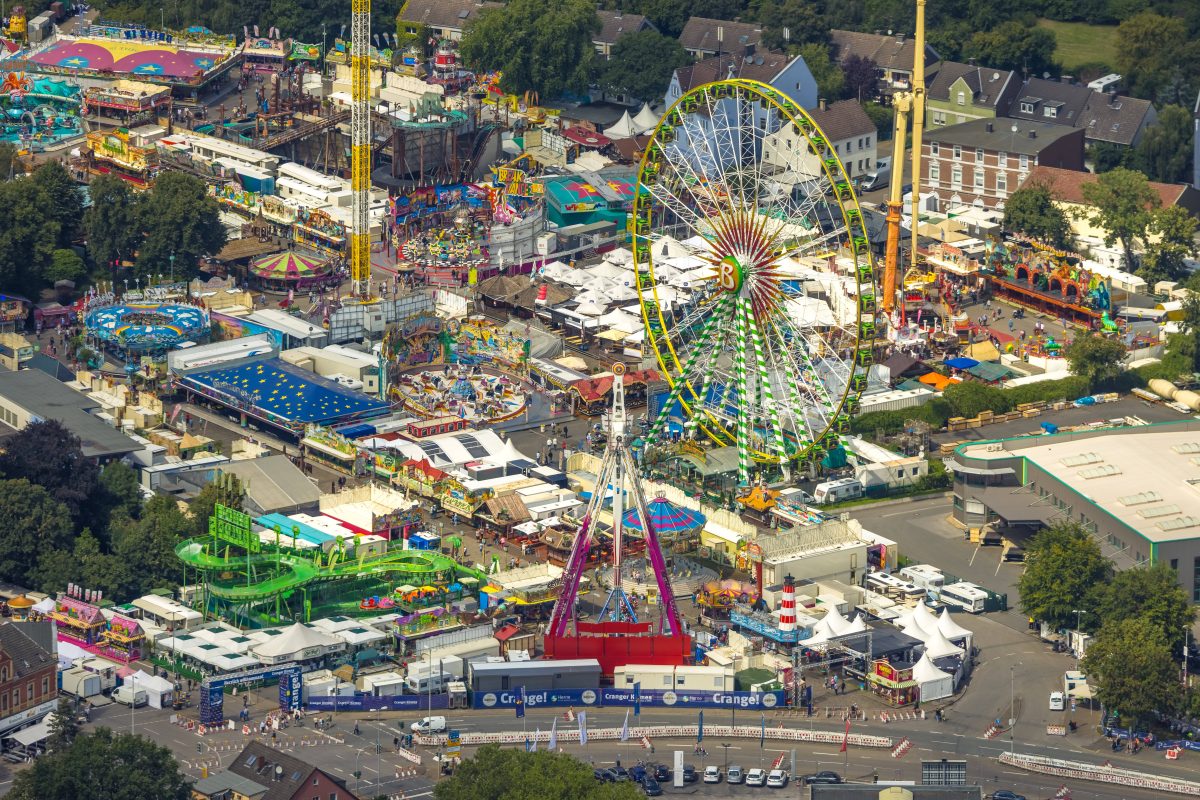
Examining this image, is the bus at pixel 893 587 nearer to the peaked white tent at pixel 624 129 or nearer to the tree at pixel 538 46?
the peaked white tent at pixel 624 129

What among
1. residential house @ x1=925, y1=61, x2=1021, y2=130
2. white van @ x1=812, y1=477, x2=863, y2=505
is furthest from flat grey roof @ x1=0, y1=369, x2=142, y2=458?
residential house @ x1=925, y1=61, x2=1021, y2=130

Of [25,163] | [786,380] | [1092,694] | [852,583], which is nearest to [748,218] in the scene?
[786,380]

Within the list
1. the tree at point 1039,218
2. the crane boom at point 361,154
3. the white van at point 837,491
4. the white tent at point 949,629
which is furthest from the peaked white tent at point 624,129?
the white tent at point 949,629

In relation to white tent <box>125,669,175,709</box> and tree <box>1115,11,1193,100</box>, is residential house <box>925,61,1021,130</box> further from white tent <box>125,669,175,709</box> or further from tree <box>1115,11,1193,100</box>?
white tent <box>125,669,175,709</box>

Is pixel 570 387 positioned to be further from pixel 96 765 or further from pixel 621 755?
pixel 96 765

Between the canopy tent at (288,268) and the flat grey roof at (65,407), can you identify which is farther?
the canopy tent at (288,268)

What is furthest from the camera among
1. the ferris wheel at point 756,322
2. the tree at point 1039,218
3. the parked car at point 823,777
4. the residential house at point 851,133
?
the residential house at point 851,133

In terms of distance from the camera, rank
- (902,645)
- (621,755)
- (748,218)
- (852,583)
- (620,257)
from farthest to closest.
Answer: (620,257)
(748,218)
(852,583)
(902,645)
(621,755)

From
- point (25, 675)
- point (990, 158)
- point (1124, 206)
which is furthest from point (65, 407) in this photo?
point (990, 158)
